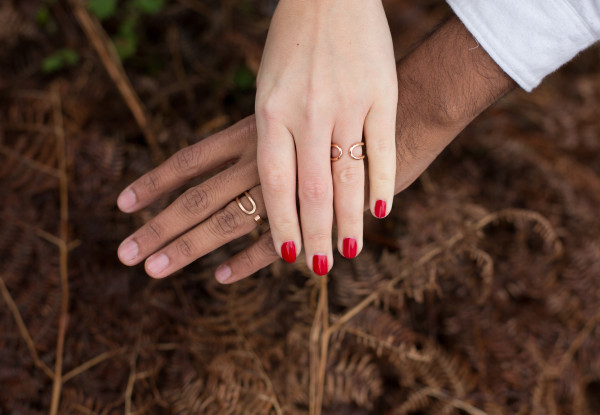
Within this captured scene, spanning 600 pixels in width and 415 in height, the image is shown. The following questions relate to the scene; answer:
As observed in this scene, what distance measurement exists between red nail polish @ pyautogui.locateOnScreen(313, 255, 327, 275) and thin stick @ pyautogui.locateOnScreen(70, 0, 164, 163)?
95 cm

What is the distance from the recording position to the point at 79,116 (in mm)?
1834

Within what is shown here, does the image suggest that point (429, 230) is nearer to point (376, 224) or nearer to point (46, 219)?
point (376, 224)

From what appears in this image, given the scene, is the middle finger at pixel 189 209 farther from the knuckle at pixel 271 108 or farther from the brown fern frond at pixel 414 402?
the brown fern frond at pixel 414 402

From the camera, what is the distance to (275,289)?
1611mm

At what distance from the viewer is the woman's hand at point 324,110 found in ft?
4.14

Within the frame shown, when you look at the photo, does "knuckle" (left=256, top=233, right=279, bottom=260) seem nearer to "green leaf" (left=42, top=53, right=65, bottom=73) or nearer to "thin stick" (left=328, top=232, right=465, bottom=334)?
"thin stick" (left=328, top=232, right=465, bottom=334)

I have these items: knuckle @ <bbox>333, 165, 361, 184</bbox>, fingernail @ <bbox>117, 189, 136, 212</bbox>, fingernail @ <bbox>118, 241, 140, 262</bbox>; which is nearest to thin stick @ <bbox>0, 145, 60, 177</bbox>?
fingernail @ <bbox>117, 189, 136, 212</bbox>

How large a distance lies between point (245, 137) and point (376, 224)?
0.68m

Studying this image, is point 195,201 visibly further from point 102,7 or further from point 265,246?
point 102,7

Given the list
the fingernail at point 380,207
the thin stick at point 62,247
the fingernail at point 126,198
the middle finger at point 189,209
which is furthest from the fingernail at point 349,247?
the thin stick at point 62,247

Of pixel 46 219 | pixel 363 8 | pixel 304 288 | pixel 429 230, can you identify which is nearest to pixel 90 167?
pixel 46 219

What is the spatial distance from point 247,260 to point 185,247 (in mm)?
194

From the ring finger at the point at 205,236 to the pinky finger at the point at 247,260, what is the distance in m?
0.07

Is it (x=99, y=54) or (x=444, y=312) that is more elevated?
(x=99, y=54)
